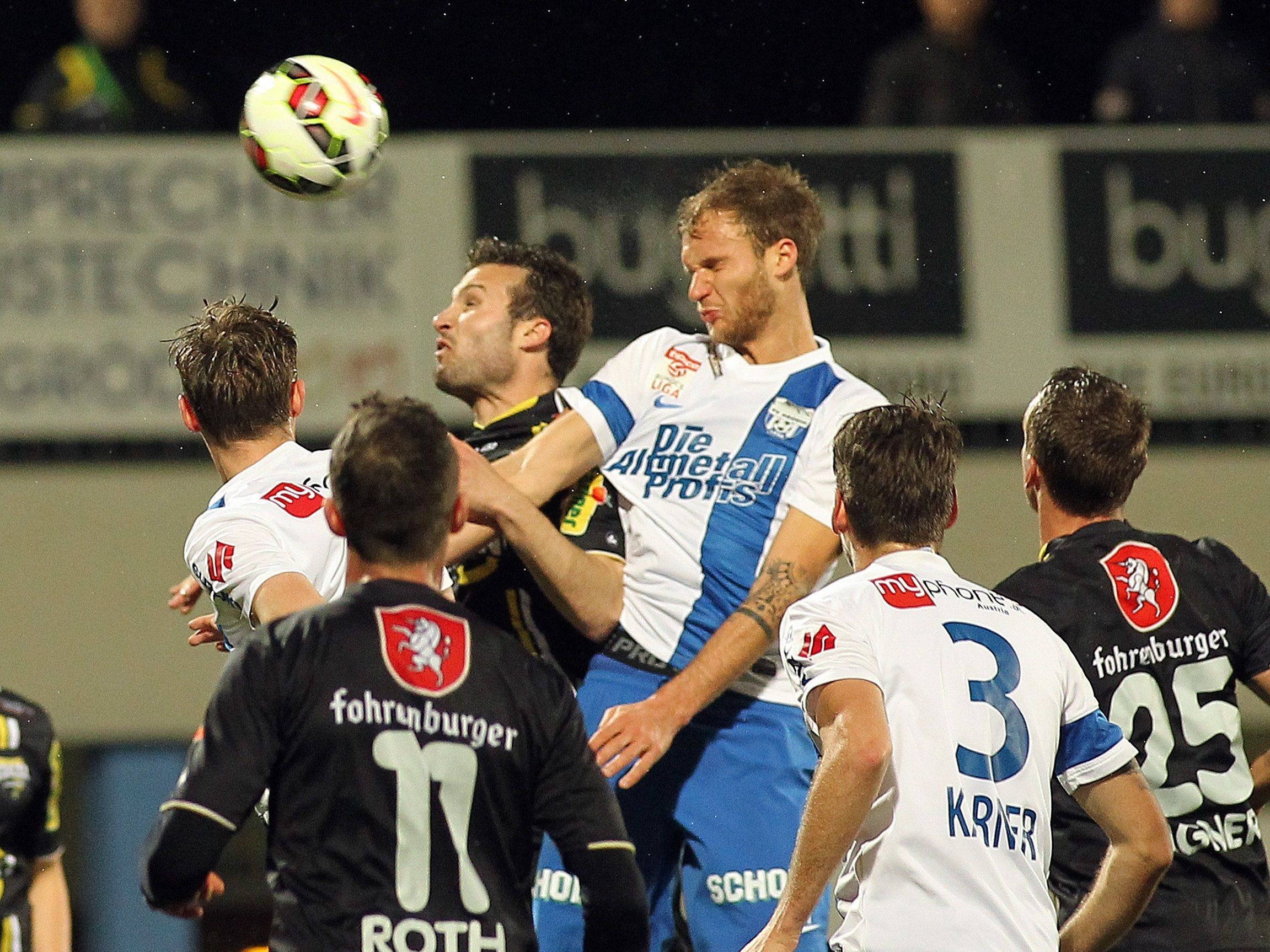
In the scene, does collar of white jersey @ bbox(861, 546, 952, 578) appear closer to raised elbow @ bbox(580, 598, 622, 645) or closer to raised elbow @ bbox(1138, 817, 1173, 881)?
raised elbow @ bbox(1138, 817, 1173, 881)

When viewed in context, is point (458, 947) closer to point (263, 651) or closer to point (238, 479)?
point (263, 651)

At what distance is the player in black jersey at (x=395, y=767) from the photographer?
315 centimetres

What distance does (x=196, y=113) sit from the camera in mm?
10492

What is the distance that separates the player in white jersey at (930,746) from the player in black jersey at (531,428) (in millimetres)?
1483

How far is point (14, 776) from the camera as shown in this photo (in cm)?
515

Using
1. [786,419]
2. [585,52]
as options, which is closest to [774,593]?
[786,419]

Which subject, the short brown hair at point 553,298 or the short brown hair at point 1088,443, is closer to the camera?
the short brown hair at point 1088,443

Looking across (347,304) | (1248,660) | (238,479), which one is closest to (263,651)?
(238,479)

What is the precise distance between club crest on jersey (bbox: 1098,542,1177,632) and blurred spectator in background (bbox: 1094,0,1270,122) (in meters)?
7.08

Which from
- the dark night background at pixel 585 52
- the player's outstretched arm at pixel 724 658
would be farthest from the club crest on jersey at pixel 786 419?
the dark night background at pixel 585 52

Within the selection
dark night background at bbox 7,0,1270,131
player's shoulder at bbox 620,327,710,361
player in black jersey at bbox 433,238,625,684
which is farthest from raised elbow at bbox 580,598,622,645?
dark night background at bbox 7,0,1270,131

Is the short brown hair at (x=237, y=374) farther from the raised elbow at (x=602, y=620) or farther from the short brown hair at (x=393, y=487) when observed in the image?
the raised elbow at (x=602, y=620)

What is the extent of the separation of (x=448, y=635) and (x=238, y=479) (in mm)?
1241

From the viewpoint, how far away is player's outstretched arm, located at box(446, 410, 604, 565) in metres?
5.29
